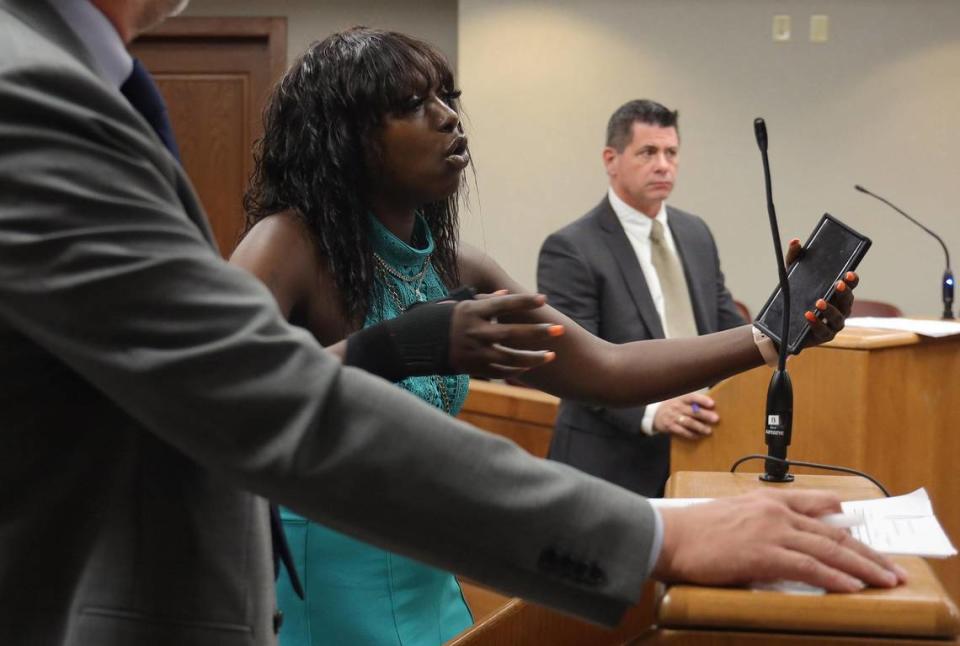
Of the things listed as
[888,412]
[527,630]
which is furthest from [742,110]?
[527,630]

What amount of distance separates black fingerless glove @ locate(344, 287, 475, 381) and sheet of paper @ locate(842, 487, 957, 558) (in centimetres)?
46

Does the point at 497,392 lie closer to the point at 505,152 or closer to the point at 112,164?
the point at 505,152

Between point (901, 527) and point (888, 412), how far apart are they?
143 cm

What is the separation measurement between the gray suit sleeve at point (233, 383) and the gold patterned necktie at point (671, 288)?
9.14ft

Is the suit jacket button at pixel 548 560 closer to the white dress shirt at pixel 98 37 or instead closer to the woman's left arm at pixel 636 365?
the white dress shirt at pixel 98 37

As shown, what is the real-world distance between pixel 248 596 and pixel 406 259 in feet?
2.97

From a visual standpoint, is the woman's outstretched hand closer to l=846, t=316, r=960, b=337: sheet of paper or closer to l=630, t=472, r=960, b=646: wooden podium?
l=630, t=472, r=960, b=646: wooden podium

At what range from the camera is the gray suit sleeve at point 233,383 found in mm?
791

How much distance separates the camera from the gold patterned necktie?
3.72 meters


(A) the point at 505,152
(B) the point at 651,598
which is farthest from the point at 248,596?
(A) the point at 505,152

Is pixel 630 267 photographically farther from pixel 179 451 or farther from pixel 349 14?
pixel 349 14

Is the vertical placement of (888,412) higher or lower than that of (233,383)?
lower

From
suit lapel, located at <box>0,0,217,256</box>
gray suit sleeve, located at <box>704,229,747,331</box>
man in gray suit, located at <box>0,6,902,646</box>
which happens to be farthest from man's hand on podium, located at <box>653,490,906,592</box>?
gray suit sleeve, located at <box>704,229,747,331</box>

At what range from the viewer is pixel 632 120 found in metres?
4.37
